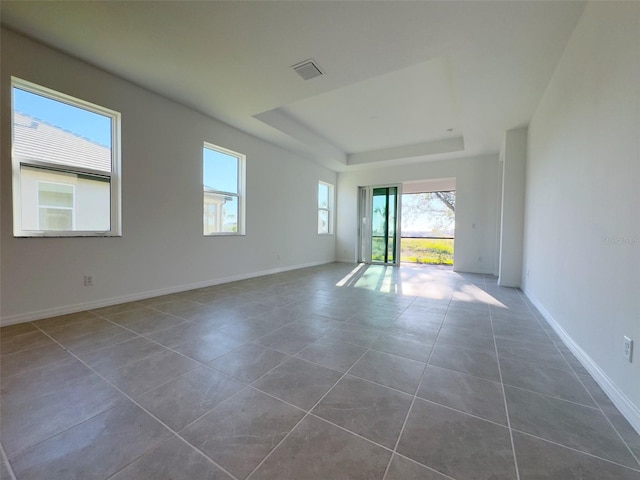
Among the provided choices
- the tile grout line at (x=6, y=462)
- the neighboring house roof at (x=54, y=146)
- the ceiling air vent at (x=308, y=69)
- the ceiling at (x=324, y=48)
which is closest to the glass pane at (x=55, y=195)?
the neighboring house roof at (x=54, y=146)

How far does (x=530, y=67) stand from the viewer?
2.75 meters

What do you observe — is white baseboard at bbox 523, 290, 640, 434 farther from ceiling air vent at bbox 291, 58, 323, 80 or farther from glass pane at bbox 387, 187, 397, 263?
glass pane at bbox 387, 187, 397, 263

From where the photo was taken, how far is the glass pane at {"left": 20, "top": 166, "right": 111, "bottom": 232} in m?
2.56

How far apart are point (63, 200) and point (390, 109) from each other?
14.9 feet

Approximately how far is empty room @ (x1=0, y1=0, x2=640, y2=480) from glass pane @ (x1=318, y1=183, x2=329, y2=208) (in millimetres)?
2312

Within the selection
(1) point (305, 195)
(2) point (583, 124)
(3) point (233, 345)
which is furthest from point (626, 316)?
(1) point (305, 195)

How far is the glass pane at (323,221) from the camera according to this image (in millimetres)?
7211

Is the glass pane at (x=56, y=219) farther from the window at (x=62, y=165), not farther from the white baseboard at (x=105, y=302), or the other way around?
the white baseboard at (x=105, y=302)

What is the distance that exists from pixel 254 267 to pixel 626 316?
15.5ft

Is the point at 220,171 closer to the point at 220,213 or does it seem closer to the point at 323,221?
the point at 220,213

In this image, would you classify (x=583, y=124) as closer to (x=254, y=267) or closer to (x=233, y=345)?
(x=233, y=345)

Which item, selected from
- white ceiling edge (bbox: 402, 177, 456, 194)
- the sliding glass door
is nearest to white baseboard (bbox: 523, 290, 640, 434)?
the sliding glass door

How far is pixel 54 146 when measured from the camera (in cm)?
272

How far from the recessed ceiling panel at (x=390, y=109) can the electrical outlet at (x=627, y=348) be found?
2.97m
